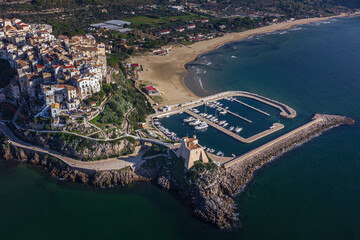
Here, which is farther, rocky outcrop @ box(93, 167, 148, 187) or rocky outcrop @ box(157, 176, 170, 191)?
rocky outcrop @ box(93, 167, 148, 187)

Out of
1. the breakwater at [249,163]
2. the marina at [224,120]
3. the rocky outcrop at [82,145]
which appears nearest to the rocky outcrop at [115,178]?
the rocky outcrop at [82,145]

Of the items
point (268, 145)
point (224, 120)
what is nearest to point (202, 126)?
point (224, 120)

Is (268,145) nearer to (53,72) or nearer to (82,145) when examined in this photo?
(82,145)

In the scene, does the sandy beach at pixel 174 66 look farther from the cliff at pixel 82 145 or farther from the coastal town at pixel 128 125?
the cliff at pixel 82 145

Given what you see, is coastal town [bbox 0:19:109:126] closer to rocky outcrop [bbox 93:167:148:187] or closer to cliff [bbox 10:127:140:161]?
cliff [bbox 10:127:140:161]

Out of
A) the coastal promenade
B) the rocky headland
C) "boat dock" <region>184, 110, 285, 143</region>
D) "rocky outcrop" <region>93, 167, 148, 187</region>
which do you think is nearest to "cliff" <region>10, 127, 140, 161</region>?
the coastal promenade

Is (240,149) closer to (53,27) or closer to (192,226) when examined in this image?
(192,226)

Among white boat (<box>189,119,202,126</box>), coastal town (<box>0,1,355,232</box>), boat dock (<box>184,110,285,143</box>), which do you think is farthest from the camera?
white boat (<box>189,119,202,126</box>)
